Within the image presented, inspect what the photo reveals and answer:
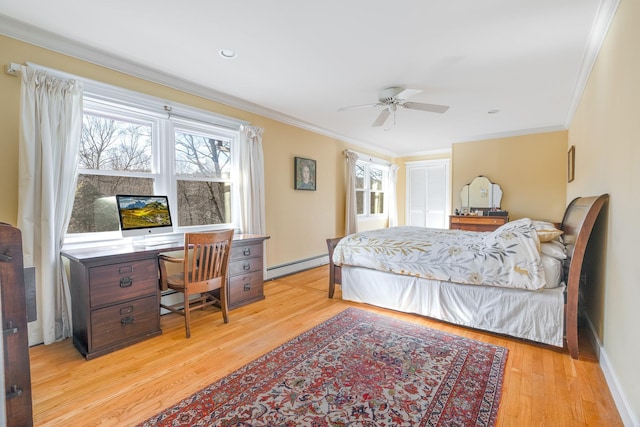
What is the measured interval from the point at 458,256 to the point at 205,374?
228cm

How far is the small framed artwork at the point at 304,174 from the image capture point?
188 inches

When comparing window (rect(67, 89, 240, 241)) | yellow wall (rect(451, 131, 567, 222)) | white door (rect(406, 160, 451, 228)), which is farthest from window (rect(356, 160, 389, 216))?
window (rect(67, 89, 240, 241))

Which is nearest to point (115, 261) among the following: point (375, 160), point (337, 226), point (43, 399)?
point (43, 399)

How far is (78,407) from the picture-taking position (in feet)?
5.55

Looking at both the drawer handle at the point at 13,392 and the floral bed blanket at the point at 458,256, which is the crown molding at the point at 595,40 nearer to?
the floral bed blanket at the point at 458,256

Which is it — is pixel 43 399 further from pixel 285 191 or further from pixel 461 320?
pixel 285 191

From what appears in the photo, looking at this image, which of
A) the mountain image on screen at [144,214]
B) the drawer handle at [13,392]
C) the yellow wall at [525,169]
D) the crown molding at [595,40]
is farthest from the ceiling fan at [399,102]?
the drawer handle at [13,392]

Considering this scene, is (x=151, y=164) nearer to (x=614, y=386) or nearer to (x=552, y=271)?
(x=552, y=271)

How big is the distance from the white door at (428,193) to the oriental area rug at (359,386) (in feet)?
16.9

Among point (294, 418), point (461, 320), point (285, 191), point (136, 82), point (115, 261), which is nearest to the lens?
point (294, 418)

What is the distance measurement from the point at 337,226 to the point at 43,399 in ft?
15.1

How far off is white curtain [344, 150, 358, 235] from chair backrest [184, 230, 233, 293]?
3327mm

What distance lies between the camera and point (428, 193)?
7402 millimetres

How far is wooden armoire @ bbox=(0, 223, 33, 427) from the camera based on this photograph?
1.15m
